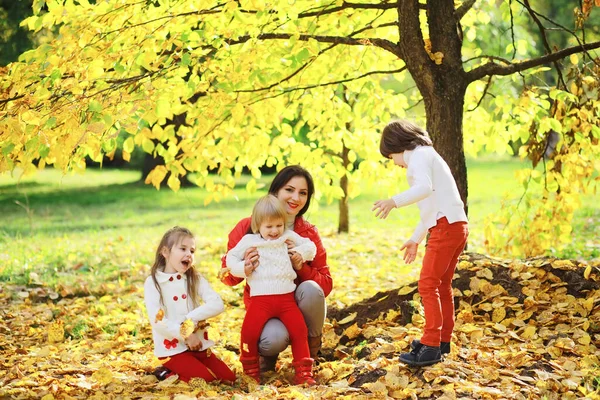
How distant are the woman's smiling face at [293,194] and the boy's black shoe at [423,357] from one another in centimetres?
Result: 113

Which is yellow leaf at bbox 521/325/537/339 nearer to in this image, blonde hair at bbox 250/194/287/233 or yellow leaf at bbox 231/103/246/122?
blonde hair at bbox 250/194/287/233

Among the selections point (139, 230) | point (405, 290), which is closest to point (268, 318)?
point (405, 290)

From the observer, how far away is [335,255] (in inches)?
346

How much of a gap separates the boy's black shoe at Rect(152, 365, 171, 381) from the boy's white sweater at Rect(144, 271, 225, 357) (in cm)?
12

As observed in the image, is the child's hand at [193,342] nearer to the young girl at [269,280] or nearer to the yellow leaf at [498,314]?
the young girl at [269,280]

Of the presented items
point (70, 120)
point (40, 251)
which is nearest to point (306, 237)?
point (70, 120)

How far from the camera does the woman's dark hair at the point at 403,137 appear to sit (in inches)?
157

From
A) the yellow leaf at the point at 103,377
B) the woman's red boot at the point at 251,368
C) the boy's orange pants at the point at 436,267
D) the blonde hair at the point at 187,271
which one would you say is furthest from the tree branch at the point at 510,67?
the yellow leaf at the point at 103,377

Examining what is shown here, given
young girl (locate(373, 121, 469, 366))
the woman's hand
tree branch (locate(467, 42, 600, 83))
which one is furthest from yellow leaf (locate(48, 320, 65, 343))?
tree branch (locate(467, 42, 600, 83))

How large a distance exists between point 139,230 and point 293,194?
23.6 feet

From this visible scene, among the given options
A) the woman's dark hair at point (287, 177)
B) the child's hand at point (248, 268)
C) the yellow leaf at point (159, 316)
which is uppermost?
the woman's dark hair at point (287, 177)

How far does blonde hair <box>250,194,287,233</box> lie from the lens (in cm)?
411

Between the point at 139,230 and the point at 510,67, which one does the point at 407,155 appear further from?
the point at 139,230

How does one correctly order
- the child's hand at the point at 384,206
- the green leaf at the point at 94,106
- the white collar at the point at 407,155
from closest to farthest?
the child's hand at the point at 384,206 → the green leaf at the point at 94,106 → the white collar at the point at 407,155
